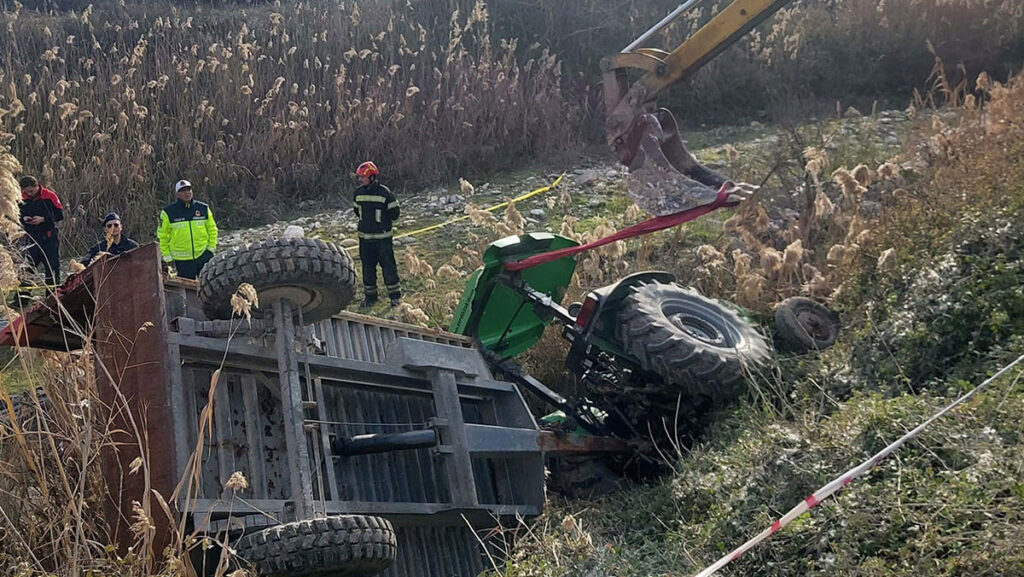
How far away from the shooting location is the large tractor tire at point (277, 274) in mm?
5266

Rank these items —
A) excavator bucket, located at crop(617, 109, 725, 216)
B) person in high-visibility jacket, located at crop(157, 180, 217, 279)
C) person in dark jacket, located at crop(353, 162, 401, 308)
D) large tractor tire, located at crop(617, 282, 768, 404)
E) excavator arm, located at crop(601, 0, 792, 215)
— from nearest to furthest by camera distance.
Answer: large tractor tire, located at crop(617, 282, 768, 404), excavator bucket, located at crop(617, 109, 725, 216), excavator arm, located at crop(601, 0, 792, 215), person in high-visibility jacket, located at crop(157, 180, 217, 279), person in dark jacket, located at crop(353, 162, 401, 308)

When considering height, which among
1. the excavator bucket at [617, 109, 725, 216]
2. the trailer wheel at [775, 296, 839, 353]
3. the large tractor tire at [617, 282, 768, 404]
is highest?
the excavator bucket at [617, 109, 725, 216]

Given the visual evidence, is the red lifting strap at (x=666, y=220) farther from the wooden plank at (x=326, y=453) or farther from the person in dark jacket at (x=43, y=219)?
the person in dark jacket at (x=43, y=219)

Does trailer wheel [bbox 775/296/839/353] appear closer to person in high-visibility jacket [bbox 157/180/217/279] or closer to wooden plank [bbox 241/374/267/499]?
wooden plank [bbox 241/374/267/499]

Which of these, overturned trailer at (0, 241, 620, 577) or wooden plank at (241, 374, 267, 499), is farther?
wooden plank at (241, 374, 267, 499)

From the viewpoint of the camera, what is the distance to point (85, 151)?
1374 cm

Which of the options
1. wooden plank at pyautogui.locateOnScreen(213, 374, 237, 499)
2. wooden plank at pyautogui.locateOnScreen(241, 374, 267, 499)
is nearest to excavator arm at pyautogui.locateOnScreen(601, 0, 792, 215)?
wooden plank at pyautogui.locateOnScreen(241, 374, 267, 499)

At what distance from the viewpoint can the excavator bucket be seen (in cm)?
905

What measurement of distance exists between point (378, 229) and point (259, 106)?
5049mm

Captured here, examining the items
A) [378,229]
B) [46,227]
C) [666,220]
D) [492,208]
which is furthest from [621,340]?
[492,208]

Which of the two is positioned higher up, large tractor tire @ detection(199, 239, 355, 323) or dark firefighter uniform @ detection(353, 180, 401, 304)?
large tractor tire @ detection(199, 239, 355, 323)

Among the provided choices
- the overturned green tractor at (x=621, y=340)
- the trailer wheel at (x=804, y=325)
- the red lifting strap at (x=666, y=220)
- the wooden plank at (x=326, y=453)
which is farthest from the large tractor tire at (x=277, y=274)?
Answer: the trailer wheel at (x=804, y=325)

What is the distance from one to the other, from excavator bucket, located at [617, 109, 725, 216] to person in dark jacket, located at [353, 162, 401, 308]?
8.70 feet

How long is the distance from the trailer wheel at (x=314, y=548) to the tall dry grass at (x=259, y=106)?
8.83 m
